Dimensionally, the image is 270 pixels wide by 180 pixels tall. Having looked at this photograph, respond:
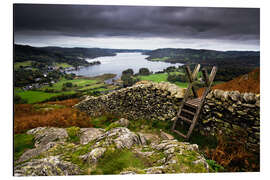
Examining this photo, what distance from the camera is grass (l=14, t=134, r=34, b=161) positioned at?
452 centimetres

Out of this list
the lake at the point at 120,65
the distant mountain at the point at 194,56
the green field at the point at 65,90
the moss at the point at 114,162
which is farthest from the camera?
the lake at the point at 120,65

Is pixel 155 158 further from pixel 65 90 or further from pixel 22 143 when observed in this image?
pixel 22 143

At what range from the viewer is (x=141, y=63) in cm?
595

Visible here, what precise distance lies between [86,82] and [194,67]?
419cm

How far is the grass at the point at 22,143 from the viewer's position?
14.8 ft

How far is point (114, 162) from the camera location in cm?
385

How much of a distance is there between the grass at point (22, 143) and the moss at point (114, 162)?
2389 millimetres

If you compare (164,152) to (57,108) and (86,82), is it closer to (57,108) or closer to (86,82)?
(86,82)

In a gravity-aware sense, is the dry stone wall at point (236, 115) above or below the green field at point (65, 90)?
below

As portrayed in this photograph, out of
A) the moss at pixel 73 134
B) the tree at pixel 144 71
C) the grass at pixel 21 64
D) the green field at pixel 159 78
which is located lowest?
the moss at pixel 73 134

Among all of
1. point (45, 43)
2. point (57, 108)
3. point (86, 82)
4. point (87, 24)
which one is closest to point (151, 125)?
point (86, 82)

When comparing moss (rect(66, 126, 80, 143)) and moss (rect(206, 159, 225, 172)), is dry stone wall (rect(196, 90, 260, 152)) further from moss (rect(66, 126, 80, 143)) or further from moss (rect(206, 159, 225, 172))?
moss (rect(66, 126, 80, 143))

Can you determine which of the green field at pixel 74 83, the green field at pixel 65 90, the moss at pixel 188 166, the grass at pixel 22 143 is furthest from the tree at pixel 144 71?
the grass at pixel 22 143

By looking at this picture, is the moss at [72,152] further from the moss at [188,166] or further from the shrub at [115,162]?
the moss at [188,166]
